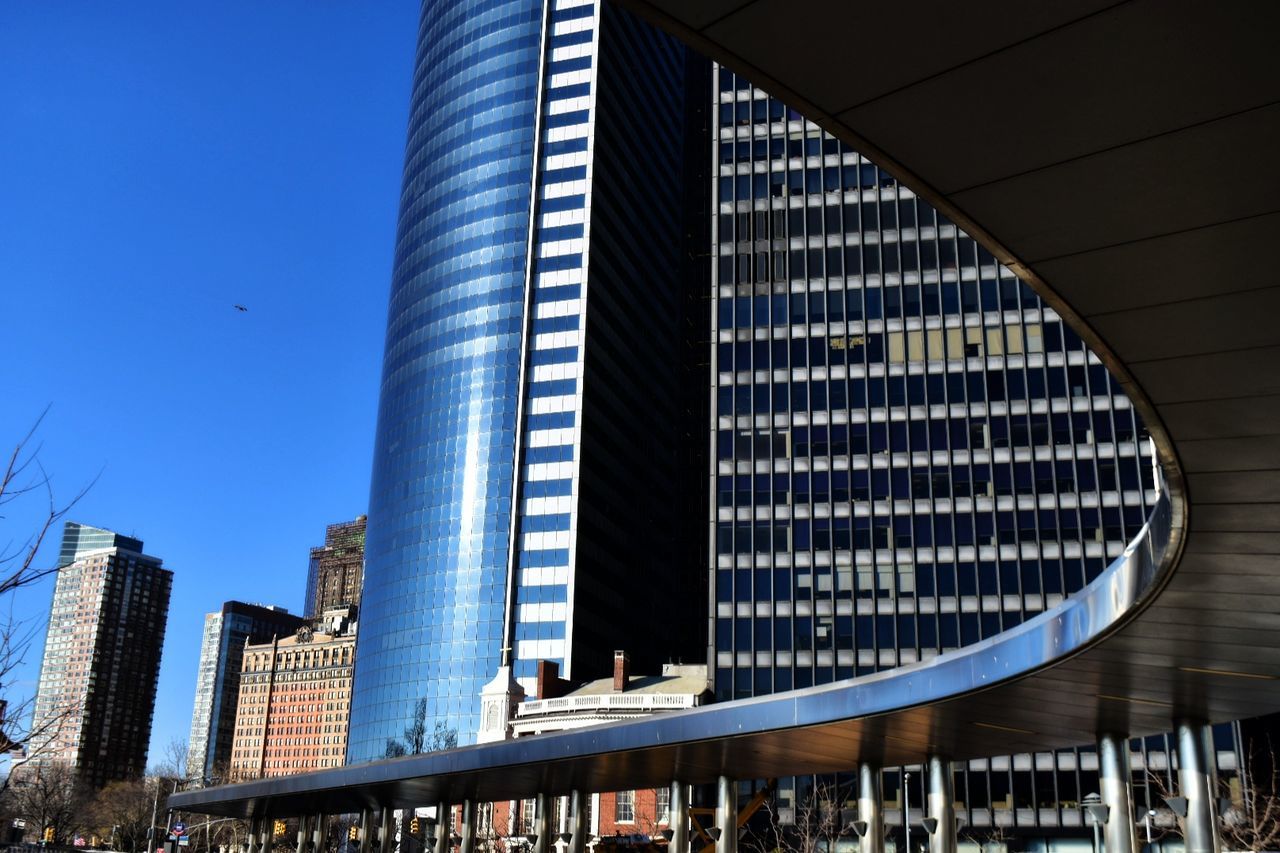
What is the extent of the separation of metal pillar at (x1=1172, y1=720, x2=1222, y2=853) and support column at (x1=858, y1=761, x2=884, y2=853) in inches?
364

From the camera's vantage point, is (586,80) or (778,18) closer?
(778,18)

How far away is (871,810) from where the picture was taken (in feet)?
117

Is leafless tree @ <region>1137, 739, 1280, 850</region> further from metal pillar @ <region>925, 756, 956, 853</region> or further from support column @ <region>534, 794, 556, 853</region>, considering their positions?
support column @ <region>534, 794, 556, 853</region>

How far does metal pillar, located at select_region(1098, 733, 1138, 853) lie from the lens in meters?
28.2

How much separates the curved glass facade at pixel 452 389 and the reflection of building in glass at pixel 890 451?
34270 millimetres

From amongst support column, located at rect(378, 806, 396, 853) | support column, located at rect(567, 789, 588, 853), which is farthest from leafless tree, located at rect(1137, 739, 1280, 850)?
support column, located at rect(378, 806, 396, 853)

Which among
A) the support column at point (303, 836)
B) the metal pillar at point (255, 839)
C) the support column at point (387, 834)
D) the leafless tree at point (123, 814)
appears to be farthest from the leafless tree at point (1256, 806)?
the leafless tree at point (123, 814)

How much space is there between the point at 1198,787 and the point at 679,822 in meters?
17.4

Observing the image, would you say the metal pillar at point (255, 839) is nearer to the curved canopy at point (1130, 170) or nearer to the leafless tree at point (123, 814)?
the leafless tree at point (123, 814)

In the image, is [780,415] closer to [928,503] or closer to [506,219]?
[928,503]

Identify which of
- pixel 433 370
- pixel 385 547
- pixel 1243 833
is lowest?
pixel 1243 833

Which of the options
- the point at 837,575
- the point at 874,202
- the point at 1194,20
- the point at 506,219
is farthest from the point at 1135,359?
the point at 506,219

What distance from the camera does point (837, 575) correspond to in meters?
83.2

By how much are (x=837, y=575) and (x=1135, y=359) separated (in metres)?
72.8
